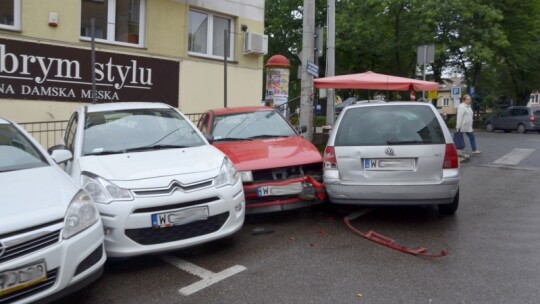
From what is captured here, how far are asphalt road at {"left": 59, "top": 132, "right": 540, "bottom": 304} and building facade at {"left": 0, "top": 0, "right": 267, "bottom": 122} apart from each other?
5010 millimetres

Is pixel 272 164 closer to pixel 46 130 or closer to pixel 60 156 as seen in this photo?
pixel 60 156

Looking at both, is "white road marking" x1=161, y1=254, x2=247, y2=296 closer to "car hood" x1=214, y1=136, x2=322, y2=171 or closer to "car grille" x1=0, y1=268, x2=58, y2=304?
"car grille" x1=0, y1=268, x2=58, y2=304

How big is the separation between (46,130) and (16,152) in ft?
20.5

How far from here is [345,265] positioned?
438cm

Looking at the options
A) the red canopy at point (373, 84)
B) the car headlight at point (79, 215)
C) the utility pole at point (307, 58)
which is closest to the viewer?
the car headlight at point (79, 215)

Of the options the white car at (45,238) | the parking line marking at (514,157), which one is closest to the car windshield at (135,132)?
the white car at (45,238)

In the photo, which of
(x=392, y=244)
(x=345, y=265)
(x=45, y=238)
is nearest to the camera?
(x=45, y=238)

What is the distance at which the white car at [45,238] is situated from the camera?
3.05m

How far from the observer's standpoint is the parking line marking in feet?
39.9

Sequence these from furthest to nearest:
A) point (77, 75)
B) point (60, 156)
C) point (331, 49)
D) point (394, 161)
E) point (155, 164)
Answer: point (331, 49) < point (77, 75) < point (394, 161) < point (155, 164) < point (60, 156)

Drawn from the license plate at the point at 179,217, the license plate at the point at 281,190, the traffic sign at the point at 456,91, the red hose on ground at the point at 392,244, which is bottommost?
the red hose on ground at the point at 392,244

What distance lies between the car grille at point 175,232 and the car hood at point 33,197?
2.33 ft

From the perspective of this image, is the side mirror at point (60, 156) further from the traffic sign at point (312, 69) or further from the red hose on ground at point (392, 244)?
the traffic sign at point (312, 69)

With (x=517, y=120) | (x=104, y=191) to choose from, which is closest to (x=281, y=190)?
(x=104, y=191)
